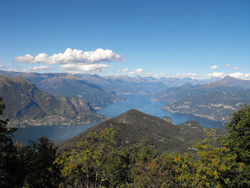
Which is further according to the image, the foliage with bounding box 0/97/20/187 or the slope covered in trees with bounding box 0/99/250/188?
the foliage with bounding box 0/97/20/187

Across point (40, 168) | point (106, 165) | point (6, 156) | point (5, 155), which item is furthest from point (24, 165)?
point (106, 165)

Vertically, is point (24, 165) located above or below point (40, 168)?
above

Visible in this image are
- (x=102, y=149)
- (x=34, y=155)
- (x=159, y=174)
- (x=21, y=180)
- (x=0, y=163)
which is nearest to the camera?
(x=159, y=174)

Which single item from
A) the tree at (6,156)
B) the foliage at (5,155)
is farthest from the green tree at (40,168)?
the foliage at (5,155)

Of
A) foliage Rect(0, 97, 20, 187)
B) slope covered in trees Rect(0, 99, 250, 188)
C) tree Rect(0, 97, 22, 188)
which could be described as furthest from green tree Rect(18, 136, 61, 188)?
foliage Rect(0, 97, 20, 187)

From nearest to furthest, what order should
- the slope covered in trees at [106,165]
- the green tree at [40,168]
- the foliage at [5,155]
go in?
1. the slope covered in trees at [106,165]
2. the foliage at [5,155]
3. the green tree at [40,168]

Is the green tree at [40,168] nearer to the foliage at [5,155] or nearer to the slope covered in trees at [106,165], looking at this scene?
the slope covered in trees at [106,165]

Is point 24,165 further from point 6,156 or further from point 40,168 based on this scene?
point 6,156

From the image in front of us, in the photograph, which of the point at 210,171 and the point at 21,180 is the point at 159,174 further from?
the point at 21,180

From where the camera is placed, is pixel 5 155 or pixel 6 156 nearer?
pixel 5 155

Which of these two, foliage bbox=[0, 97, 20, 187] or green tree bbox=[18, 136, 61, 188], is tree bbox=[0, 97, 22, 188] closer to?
foliage bbox=[0, 97, 20, 187]

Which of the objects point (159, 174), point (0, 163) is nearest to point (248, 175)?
point (159, 174)
